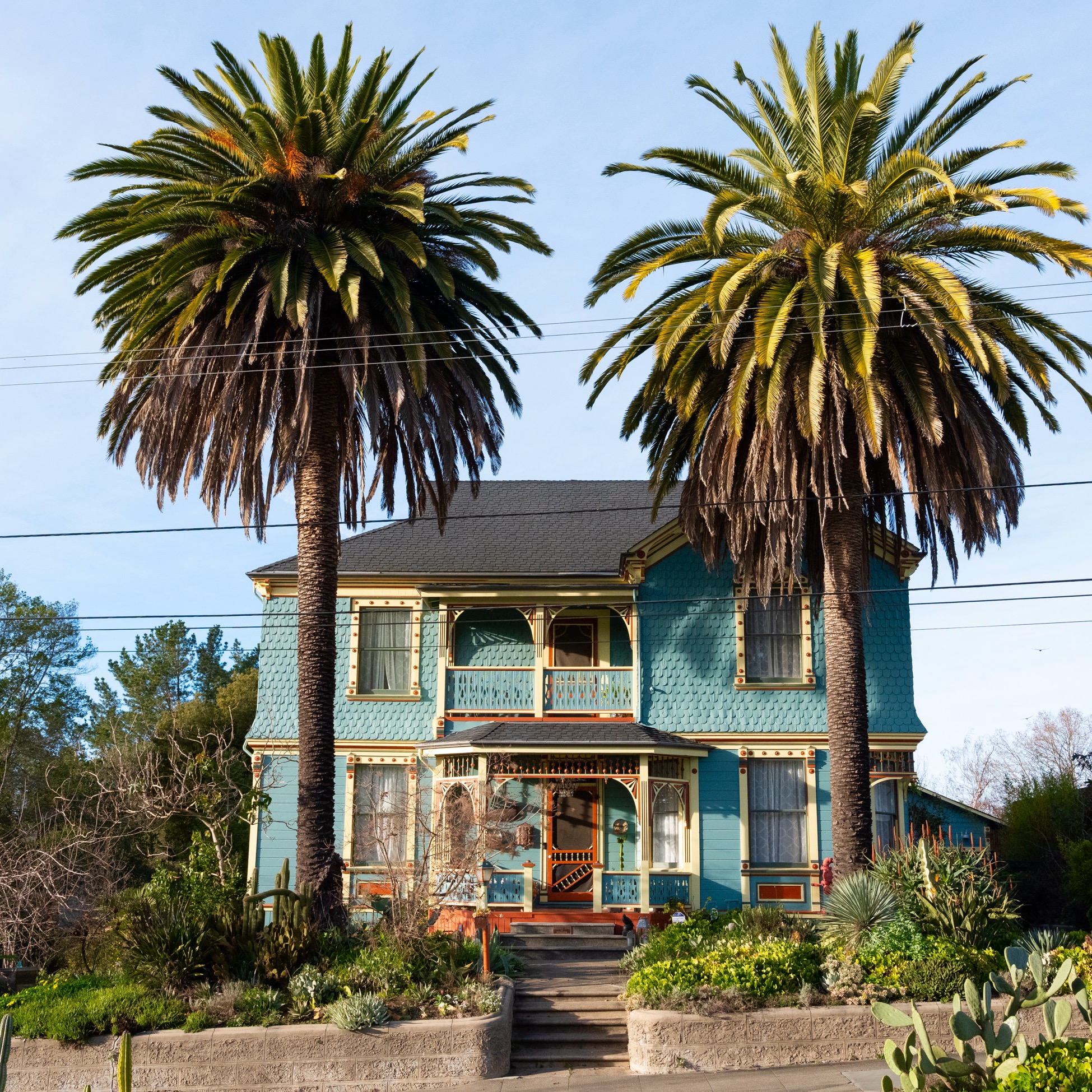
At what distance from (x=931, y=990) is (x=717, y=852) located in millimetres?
8780

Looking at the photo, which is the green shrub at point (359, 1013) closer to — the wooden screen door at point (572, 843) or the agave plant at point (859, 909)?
the agave plant at point (859, 909)

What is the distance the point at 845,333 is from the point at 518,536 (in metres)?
10.6

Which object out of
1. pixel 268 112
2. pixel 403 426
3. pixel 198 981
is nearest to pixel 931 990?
pixel 198 981

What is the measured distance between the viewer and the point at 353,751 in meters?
24.2

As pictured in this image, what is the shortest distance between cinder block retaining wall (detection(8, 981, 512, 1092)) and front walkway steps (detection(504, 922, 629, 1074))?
112 centimetres

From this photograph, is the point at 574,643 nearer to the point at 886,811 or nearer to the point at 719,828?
A: the point at 719,828

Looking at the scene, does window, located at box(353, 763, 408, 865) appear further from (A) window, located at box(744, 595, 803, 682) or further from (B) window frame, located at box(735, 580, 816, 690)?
(A) window, located at box(744, 595, 803, 682)

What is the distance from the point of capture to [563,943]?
21.0 metres

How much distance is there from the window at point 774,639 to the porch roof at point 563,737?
6.61ft

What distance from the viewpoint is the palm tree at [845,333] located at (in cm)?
1762

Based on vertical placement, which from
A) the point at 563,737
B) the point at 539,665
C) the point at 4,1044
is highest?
the point at 539,665

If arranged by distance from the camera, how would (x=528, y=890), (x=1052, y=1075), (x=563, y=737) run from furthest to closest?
1. (x=563, y=737)
2. (x=528, y=890)
3. (x=1052, y=1075)

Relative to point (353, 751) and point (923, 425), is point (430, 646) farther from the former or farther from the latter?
point (923, 425)

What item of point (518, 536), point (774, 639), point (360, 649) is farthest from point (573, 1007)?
point (518, 536)
